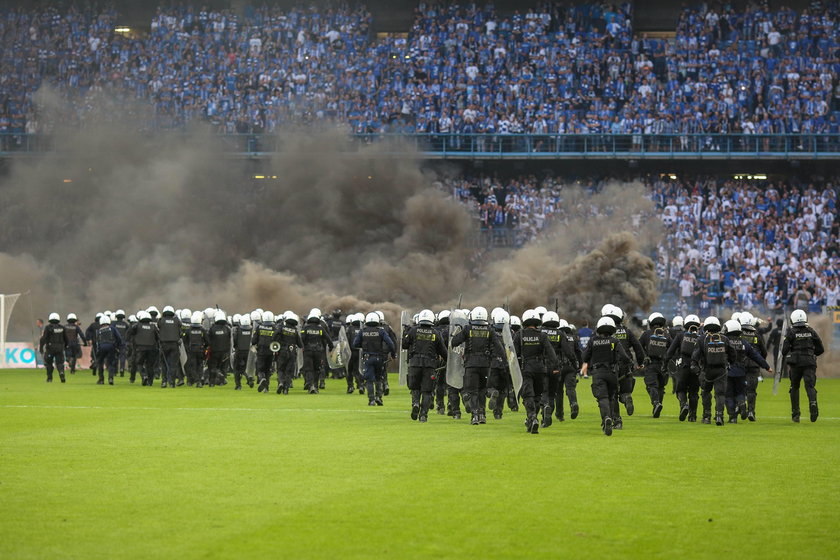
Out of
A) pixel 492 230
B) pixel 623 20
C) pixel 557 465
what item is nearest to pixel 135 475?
pixel 557 465

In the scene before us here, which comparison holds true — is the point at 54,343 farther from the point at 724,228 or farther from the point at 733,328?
the point at 724,228

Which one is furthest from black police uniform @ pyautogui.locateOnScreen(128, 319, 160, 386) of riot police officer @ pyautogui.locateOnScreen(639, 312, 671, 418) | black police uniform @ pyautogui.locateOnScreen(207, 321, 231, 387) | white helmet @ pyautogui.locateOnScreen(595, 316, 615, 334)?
white helmet @ pyautogui.locateOnScreen(595, 316, 615, 334)

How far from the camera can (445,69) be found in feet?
161

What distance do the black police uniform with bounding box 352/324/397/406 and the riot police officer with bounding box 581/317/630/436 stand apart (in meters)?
5.48

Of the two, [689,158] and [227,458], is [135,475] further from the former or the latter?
[689,158]

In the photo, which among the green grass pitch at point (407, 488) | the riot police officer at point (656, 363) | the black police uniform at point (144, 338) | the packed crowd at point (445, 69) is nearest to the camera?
the green grass pitch at point (407, 488)

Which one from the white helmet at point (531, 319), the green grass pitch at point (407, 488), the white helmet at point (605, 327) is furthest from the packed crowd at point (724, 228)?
the green grass pitch at point (407, 488)

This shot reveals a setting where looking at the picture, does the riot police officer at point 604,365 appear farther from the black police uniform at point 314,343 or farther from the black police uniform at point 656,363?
the black police uniform at point 314,343

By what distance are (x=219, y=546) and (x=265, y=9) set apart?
47.1 meters

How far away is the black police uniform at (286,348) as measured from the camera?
24.9 m

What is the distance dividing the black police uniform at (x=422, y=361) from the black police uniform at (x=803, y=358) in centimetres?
572

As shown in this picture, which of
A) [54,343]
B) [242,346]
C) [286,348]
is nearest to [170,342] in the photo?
[242,346]

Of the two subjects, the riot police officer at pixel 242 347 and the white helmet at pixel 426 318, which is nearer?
the white helmet at pixel 426 318

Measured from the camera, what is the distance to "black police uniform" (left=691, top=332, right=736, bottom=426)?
18.3 metres
